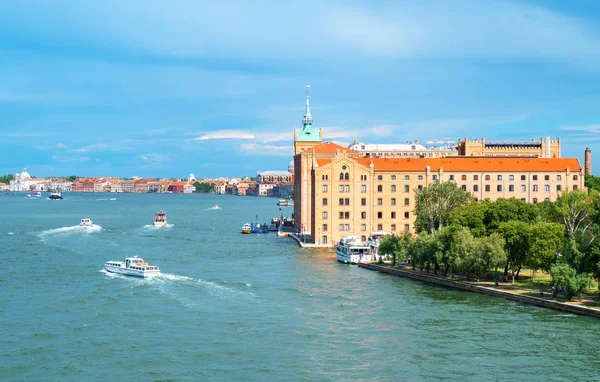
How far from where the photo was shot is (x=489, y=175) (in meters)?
127

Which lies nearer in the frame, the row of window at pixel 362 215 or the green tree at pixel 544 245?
the green tree at pixel 544 245

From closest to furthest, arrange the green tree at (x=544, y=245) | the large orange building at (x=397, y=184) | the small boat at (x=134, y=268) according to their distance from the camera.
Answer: the green tree at (x=544, y=245) < the small boat at (x=134, y=268) < the large orange building at (x=397, y=184)

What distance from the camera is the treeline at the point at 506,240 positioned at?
214ft

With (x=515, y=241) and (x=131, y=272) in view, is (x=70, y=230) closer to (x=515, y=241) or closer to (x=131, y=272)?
(x=131, y=272)

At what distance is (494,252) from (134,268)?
4073 centimetres

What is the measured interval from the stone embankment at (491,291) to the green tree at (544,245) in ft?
13.1

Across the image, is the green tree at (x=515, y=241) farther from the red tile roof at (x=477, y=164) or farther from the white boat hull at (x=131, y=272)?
the red tile roof at (x=477, y=164)

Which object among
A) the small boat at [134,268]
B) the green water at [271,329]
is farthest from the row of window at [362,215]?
the small boat at [134,268]

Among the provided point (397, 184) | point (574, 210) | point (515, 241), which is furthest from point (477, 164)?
point (515, 241)

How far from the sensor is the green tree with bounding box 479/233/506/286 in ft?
243

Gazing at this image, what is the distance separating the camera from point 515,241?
247 feet

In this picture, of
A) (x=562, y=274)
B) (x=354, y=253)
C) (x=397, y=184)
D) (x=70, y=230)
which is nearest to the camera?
(x=562, y=274)

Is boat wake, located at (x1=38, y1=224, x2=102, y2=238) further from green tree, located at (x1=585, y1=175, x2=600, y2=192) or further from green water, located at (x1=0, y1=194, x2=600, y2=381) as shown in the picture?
green tree, located at (x1=585, y1=175, x2=600, y2=192)

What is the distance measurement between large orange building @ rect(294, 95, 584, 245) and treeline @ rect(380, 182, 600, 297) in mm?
22807
